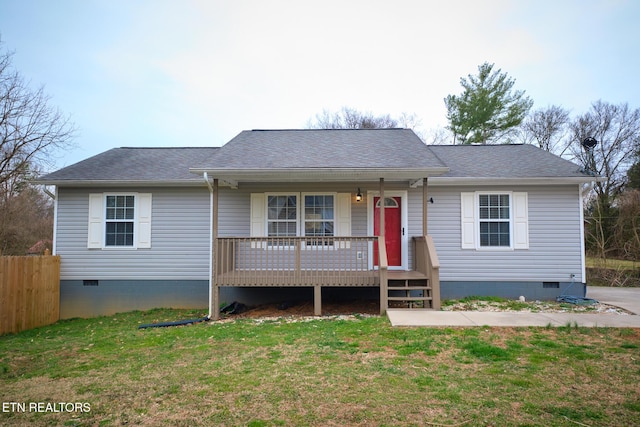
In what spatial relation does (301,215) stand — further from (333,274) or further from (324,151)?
(333,274)

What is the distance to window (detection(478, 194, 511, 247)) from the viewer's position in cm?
861

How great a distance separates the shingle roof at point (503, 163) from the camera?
27.7 feet

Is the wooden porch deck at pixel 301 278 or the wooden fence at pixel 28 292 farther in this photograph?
the wooden porch deck at pixel 301 278

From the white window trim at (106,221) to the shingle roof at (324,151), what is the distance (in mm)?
1812

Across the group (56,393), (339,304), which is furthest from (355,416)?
(339,304)

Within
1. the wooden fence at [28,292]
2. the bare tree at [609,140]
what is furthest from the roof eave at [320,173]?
the bare tree at [609,140]

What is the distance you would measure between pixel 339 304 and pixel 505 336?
4.01 m

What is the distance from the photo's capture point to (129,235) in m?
8.96

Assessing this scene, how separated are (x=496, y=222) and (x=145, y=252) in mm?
8782

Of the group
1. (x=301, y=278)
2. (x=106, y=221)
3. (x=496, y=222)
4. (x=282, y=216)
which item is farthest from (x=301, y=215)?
(x=106, y=221)

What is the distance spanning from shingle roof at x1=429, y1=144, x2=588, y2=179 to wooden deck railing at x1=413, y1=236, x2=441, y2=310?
6.11 ft

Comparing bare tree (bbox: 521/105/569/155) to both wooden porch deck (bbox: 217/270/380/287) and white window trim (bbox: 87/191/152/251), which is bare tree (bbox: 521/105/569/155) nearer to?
wooden porch deck (bbox: 217/270/380/287)

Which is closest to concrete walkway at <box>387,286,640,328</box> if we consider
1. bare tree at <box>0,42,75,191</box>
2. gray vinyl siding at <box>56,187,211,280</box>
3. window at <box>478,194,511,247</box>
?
window at <box>478,194,511,247</box>

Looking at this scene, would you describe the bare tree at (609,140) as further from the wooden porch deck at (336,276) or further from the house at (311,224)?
the wooden porch deck at (336,276)
